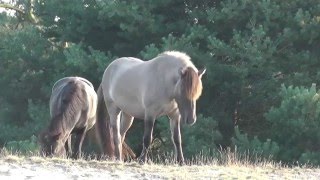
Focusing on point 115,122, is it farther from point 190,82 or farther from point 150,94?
point 190,82

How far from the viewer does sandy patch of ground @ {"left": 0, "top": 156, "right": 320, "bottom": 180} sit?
7.45 meters

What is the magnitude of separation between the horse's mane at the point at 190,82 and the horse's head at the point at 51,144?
2401mm

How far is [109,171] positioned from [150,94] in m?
2.87

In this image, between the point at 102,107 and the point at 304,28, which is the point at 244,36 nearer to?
the point at 304,28

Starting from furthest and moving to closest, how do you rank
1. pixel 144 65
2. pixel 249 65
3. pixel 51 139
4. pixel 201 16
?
1. pixel 201 16
2. pixel 249 65
3. pixel 144 65
4. pixel 51 139

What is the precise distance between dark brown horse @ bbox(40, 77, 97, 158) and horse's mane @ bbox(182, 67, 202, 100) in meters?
2.44

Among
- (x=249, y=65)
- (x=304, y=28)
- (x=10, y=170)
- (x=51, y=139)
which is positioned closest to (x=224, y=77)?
(x=249, y=65)

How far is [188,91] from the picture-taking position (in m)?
9.83

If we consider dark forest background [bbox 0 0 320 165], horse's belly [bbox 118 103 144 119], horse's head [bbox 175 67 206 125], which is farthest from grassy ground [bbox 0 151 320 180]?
dark forest background [bbox 0 0 320 165]

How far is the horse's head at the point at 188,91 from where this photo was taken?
32.1 feet

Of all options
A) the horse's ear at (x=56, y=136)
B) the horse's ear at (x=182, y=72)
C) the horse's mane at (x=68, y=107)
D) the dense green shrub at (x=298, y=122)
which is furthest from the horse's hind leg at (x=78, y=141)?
the dense green shrub at (x=298, y=122)

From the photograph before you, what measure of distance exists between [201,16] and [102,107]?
282 inches

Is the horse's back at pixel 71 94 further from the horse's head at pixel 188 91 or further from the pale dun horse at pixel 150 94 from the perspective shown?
the horse's head at pixel 188 91

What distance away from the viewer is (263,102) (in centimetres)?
1841
